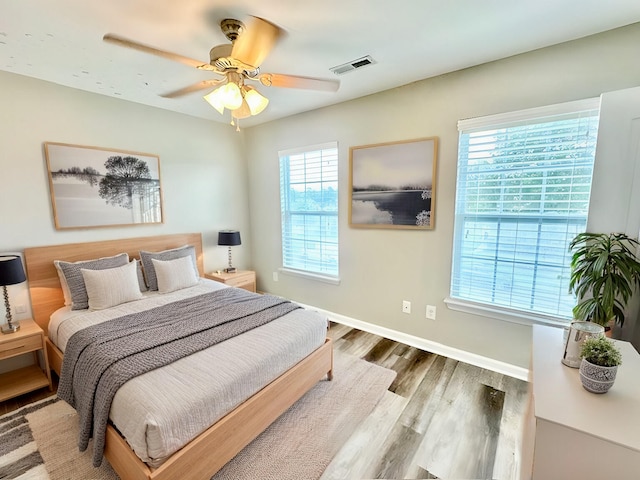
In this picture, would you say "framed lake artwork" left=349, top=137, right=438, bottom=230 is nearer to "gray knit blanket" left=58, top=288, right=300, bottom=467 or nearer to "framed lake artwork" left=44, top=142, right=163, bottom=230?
"gray knit blanket" left=58, top=288, right=300, bottom=467

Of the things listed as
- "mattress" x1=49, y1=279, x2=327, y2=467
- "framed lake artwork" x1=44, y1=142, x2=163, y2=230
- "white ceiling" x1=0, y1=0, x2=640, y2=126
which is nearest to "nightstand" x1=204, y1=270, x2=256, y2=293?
"framed lake artwork" x1=44, y1=142, x2=163, y2=230

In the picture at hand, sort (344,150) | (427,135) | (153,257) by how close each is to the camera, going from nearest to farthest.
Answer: (427,135), (153,257), (344,150)

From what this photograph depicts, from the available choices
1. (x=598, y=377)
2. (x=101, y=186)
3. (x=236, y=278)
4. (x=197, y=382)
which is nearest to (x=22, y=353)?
(x=101, y=186)

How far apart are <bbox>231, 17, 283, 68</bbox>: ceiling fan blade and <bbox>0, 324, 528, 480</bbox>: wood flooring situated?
2.35 m

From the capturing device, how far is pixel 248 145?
416cm

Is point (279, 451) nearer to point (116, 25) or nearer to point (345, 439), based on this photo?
point (345, 439)

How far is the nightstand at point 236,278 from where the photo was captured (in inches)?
144

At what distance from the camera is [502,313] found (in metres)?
2.41

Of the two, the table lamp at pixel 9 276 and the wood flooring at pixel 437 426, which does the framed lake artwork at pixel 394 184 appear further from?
the table lamp at pixel 9 276

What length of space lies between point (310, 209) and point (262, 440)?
2486mm

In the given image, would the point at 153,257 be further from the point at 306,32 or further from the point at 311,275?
the point at 306,32

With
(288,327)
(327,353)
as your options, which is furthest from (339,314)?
(288,327)

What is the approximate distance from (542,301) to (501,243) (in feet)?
1.75

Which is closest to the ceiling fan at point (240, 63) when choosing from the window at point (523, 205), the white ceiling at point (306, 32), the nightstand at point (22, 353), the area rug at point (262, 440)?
the white ceiling at point (306, 32)
